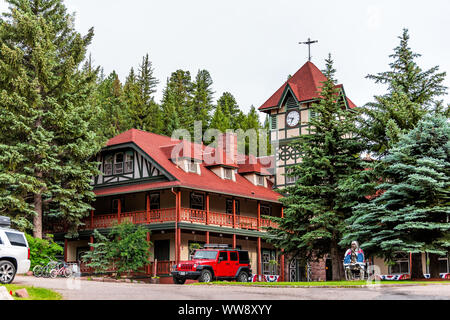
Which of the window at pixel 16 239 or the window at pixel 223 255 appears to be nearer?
the window at pixel 16 239

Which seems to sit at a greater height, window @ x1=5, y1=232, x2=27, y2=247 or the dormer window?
the dormer window

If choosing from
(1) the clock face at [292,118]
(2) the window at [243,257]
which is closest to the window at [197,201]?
(2) the window at [243,257]

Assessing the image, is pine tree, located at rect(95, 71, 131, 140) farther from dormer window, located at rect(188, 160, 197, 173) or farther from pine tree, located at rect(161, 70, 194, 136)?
dormer window, located at rect(188, 160, 197, 173)

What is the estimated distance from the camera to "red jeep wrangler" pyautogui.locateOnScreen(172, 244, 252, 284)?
30.5 meters

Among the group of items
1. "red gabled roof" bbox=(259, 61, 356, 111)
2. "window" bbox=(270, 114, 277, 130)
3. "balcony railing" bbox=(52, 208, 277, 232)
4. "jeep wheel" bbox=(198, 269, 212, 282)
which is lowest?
"jeep wheel" bbox=(198, 269, 212, 282)

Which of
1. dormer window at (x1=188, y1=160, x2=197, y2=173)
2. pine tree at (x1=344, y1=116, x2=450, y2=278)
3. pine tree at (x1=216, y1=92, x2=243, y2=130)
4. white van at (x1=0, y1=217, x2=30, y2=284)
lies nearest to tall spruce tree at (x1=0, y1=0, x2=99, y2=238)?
dormer window at (x1=188, y1=160, x2=197, y2=173)

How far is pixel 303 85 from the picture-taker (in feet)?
161

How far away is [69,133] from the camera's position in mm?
37812

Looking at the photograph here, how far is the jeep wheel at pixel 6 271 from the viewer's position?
66.9 ft

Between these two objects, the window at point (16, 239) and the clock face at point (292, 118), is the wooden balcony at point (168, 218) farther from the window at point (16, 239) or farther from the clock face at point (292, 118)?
the window at point (16, 239)

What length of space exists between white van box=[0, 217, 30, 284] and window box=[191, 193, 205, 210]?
67.3 feet

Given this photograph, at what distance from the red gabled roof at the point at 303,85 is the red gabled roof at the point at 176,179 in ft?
22.8

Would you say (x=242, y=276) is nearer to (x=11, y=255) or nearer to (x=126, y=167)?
(x=126, y=167)
